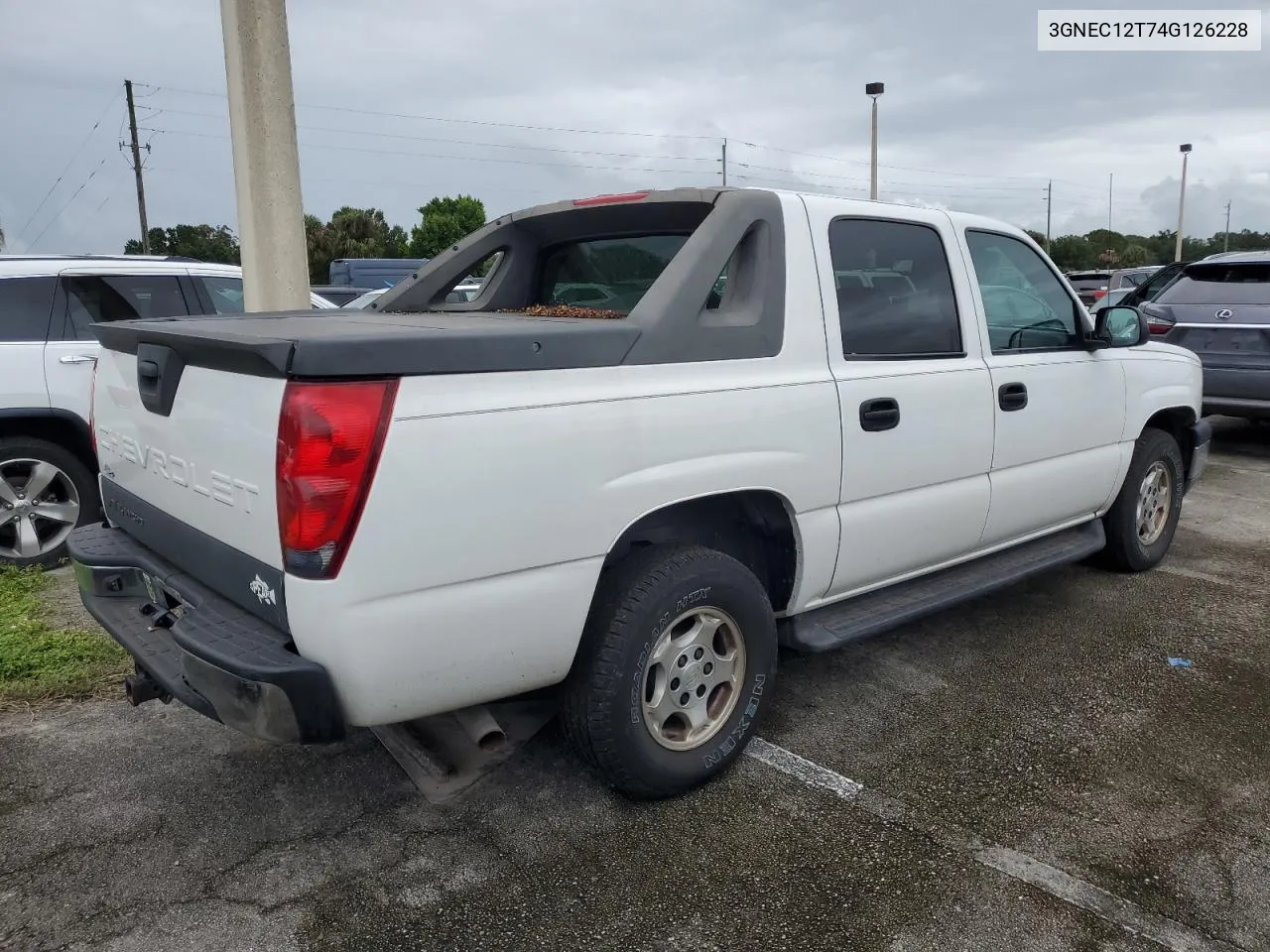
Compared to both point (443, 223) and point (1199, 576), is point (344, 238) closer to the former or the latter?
point (443, 223)

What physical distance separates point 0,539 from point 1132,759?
5.62 meters

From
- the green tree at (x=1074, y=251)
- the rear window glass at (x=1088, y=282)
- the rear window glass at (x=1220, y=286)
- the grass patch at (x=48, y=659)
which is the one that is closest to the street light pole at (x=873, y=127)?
the rear window glass at (x=1088, y=282)

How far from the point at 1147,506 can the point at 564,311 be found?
3.41 meters

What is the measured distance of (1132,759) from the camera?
3338 mm

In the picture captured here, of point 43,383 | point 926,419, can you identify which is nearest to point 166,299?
point 43,383

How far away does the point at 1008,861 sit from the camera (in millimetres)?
2754

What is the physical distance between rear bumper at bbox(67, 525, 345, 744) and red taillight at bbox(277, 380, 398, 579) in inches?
11.0

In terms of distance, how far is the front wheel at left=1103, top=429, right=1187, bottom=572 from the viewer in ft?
16.2

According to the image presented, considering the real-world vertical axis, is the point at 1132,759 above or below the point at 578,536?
below

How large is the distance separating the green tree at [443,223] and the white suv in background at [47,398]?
42.5m

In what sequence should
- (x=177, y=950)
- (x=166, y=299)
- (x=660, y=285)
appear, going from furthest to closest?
(x=166, y=299), (x=660, y=285), (x=177, y=950)

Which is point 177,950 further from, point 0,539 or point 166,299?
point 166,299

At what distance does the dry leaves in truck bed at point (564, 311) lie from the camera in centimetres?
363

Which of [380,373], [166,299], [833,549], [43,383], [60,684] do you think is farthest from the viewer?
[166,299]
